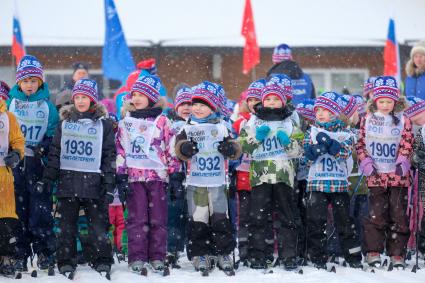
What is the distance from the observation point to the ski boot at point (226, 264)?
9.17 meters

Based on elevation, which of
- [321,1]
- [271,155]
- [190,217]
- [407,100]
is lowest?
[190,217]

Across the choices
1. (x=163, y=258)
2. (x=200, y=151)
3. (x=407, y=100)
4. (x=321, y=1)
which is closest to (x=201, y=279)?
(x=163, y=258)

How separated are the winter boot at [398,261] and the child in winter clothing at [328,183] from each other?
1.25ft

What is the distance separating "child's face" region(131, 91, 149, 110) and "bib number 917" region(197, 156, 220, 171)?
905 millimetres

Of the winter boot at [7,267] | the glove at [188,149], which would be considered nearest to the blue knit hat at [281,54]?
the glove at [188,149]

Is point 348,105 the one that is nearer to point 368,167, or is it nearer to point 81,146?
point 368,167

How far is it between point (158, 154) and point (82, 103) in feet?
3.36

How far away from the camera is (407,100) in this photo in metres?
10.7

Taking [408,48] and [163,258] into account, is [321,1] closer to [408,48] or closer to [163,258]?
[408,48]

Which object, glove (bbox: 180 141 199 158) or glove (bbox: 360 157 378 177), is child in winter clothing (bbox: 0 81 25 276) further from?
glove (bbox: 360 157 378 177)

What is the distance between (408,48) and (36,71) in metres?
16.0

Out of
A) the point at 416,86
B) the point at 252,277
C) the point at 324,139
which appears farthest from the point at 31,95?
the point at 416,86

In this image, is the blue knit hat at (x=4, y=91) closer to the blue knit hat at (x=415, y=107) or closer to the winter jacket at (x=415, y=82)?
the blue knit hat at (x=415, y=107)

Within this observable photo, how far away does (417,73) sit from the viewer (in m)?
12.8
